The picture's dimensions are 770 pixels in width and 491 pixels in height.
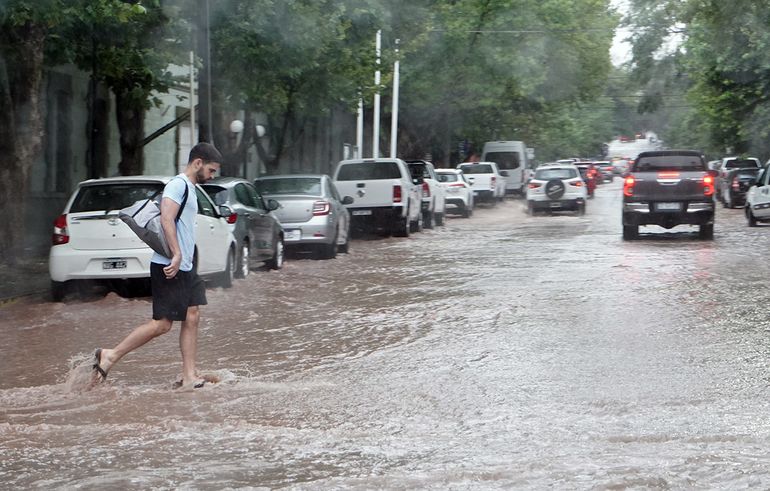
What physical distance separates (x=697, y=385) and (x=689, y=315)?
13.8ft

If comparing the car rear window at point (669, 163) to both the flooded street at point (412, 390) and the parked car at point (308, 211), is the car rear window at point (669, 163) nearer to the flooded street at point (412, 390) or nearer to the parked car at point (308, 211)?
the parked car at point (308, 211)

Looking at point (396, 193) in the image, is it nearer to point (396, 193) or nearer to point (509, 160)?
point (396, 193)

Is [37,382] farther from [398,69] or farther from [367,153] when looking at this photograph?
[367,153]

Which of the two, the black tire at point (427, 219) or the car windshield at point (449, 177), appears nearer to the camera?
the black tire at point (427, 219)

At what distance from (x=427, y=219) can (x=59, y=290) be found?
750 inches

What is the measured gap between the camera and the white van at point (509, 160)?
52.2 m

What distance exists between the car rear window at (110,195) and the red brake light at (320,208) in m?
6.98

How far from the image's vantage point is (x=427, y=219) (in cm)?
3294

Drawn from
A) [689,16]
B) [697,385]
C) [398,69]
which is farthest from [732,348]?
[398,69]

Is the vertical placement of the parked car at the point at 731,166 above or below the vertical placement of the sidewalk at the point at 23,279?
above

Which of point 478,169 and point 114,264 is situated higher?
point 478,169

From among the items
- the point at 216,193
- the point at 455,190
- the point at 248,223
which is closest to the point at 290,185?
the point at 248,223

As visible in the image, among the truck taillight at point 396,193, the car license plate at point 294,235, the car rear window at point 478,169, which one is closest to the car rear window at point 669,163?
A: the truck taillight at point 396,193

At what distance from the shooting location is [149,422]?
25.3ft
